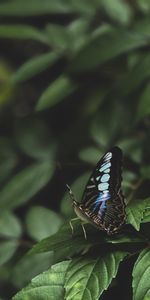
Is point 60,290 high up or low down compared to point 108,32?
down

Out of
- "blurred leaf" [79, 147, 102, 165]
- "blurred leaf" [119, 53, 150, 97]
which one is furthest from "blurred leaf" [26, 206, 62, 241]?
"blurred leaf" [119, 53, 150, 97]

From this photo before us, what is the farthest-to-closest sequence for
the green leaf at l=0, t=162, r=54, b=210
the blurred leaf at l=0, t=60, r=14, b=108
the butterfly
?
the blurred leaf at l=0, t=60, r=14, b=108 < the green leaf at l=0, t=162, r=54, b=210 < the butterfly

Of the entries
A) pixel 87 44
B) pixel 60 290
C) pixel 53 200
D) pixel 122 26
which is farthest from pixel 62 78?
pixel 60 290

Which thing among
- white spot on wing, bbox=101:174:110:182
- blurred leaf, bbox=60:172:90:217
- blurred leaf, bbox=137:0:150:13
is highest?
blurred leaf, bbox=137:0:150:13

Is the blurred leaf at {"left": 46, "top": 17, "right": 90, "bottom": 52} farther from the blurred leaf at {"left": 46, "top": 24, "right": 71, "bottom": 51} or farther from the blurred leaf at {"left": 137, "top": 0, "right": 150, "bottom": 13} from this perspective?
the blurred leaf at {"left": 137, "top": 0, "right": 150, "bottom": 13}

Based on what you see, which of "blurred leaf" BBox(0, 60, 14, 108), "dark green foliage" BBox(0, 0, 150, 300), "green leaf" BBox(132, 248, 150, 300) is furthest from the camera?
"blurred leaf" BBox(0, 60, 14, 108)

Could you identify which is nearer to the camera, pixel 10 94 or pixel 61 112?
pixel 61 112

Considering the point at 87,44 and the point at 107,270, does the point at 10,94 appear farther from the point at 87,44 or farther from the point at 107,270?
the point at 107,270
